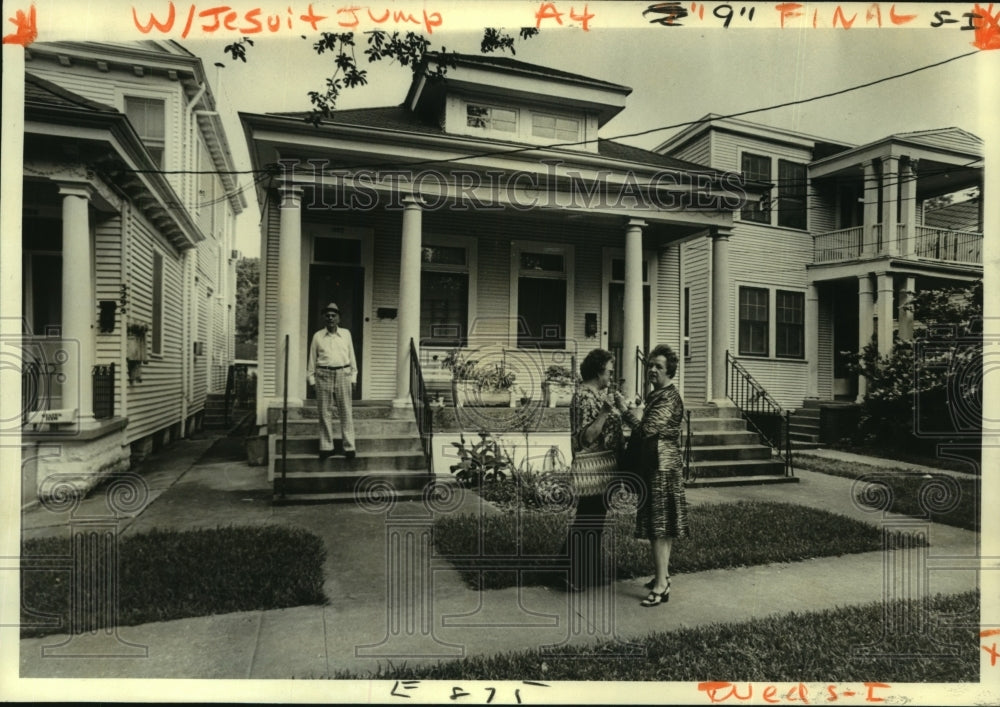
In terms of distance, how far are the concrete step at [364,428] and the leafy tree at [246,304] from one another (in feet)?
125

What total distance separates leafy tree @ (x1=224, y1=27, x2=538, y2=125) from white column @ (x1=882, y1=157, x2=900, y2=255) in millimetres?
10047

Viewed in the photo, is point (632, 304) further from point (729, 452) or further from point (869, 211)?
point (869, 211)

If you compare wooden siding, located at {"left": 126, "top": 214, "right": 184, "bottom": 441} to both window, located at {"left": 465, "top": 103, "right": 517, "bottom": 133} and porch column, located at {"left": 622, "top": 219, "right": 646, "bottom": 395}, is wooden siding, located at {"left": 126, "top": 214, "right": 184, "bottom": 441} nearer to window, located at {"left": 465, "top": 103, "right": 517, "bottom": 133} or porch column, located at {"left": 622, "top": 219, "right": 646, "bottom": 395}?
window, located at {"left": 465, "top": 103, "right": 517, "bottom": 133}

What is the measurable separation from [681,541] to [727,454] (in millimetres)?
3581

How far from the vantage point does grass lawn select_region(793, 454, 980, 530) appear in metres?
4.68

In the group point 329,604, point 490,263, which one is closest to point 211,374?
point 490,263

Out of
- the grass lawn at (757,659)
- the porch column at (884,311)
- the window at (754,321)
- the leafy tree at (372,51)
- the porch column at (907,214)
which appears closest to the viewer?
the grass lawn at (757,659)

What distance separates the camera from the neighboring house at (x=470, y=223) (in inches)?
298

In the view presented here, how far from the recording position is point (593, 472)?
361cm

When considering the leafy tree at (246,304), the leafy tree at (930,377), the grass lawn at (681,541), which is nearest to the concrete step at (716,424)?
the leafy tree at (930,377)

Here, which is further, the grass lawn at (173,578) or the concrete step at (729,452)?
the concrete step at (729,452)

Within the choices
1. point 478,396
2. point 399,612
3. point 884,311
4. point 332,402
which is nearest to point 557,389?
point 478,396

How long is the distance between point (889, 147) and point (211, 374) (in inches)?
661

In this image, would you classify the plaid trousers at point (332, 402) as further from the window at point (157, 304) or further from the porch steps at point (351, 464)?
the window at point (157, 304)
